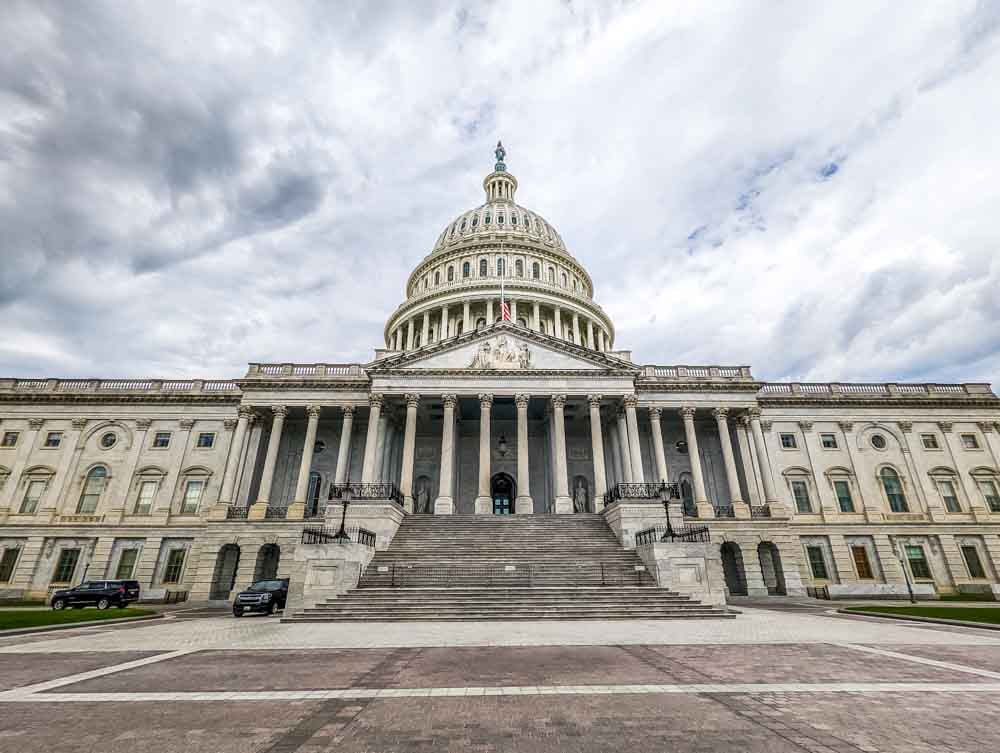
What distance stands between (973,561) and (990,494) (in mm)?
5574

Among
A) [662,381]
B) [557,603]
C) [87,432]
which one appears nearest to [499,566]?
[557,603]

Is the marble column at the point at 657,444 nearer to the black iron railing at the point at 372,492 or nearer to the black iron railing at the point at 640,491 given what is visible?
the black iron railing at the point at 640,491

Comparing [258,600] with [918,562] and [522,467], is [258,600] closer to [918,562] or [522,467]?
[522,467]

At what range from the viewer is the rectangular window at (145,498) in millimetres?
35188

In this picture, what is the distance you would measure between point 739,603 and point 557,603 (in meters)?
14.6

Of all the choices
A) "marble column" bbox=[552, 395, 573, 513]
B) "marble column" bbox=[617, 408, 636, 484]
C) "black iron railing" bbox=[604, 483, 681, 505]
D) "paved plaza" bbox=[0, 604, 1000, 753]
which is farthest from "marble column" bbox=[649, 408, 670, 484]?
"paved plaza" bbox=[0, 604, 1000, 753]

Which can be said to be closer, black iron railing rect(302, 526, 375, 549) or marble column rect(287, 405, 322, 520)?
black iron railing rect(302, 526, 375, 549)

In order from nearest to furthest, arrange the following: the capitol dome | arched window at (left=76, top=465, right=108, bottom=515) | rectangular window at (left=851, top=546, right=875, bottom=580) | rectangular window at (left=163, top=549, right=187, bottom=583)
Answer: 1. rectangular window at (left=163, top=549, right=187, bottom=583)
2. rectangular window at (left=851, top=546, right=875, bottom=580)
3. arched window at (left=76, top=465, right=108, bottom=515)
4. the capitol dome

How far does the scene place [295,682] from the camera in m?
7.51

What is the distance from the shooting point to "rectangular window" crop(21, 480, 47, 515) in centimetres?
3506

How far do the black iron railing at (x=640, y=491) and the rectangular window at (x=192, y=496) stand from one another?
1128 inches

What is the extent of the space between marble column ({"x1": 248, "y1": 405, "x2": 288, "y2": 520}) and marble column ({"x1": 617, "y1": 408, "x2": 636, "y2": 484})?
76.7 feet

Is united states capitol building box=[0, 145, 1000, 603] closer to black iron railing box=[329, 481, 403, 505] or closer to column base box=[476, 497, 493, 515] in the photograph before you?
black iron railing box=[329, 481, 403, 505]

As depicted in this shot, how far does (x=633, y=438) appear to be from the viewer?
32094 mm
